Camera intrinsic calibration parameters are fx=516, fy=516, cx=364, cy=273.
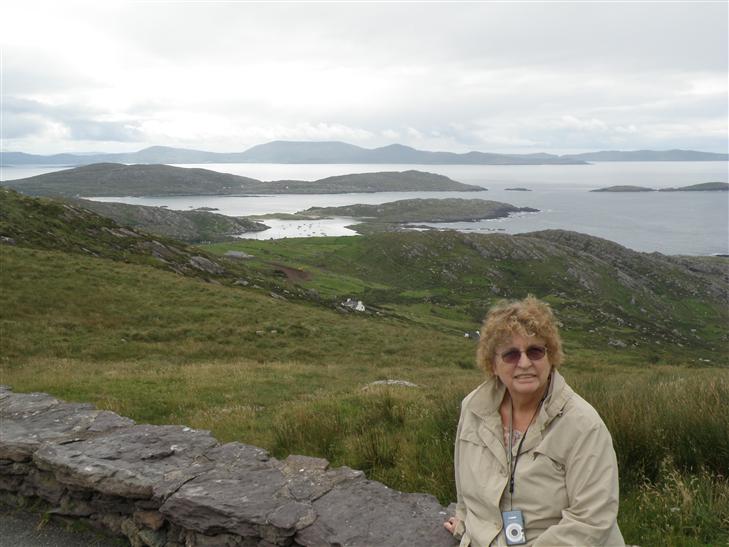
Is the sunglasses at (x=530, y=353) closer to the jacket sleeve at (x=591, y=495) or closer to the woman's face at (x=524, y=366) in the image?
the woman's face at (x=524, y=366)

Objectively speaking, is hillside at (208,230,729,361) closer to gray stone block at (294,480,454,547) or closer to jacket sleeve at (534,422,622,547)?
gray stone block at (294,480,454,547)

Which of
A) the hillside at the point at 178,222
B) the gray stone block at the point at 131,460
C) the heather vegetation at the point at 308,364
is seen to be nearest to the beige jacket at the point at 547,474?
the heather vegetation at the point at 308,364

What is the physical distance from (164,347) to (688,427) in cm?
1968

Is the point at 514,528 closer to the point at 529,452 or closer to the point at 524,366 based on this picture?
the point at 529,452

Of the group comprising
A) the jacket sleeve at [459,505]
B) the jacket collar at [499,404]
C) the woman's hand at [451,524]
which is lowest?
the woman's hand at [451,524]

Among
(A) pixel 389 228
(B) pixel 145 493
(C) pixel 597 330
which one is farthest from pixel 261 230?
(B) pixel 145 493

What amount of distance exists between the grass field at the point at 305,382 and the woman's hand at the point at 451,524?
4.18 ft

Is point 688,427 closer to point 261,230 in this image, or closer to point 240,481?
point 240,481

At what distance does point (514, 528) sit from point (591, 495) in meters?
0.64

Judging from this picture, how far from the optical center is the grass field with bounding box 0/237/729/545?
5770 millimetres

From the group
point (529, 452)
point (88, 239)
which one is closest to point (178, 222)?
point (88, 239)

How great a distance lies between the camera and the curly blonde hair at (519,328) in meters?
4.11

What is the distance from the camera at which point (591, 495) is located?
11.5ft

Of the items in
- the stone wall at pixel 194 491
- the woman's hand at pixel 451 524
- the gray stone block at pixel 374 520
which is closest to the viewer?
the woman's hand at pixel 451 524
